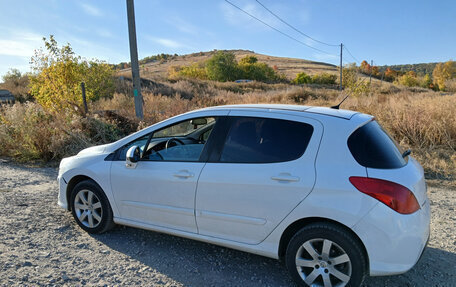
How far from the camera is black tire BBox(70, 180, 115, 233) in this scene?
3.86 metres

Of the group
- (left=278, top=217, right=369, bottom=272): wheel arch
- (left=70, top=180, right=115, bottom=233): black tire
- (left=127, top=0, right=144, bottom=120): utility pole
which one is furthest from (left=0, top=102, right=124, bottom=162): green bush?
(left=278, top=217, right=369, bottom=272): wheel arch

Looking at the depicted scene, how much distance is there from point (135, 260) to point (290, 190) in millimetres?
1900

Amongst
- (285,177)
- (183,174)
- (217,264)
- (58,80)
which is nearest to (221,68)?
(58,80)

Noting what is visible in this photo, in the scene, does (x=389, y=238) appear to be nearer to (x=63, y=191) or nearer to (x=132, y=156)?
(x=132, y=156)

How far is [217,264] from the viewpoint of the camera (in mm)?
3361

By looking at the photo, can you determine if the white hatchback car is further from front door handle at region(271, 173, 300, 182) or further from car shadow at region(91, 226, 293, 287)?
car shadow at region(91, 226, 293, 287)

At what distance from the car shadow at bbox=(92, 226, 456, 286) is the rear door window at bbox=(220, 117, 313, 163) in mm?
1148

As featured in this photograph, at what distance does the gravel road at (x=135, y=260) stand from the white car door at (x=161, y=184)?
0.39 m

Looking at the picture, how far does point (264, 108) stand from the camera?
3.21m

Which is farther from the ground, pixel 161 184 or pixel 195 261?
pixel 161 184

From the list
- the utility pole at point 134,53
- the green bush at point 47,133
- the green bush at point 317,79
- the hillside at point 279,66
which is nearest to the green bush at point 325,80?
the green bush at point 317,79

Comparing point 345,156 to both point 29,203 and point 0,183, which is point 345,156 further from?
Result: point 0,183

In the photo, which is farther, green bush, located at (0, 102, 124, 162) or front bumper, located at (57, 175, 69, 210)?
green bush, located at (0, 102, 124, 162)

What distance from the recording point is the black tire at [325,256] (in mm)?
2553
